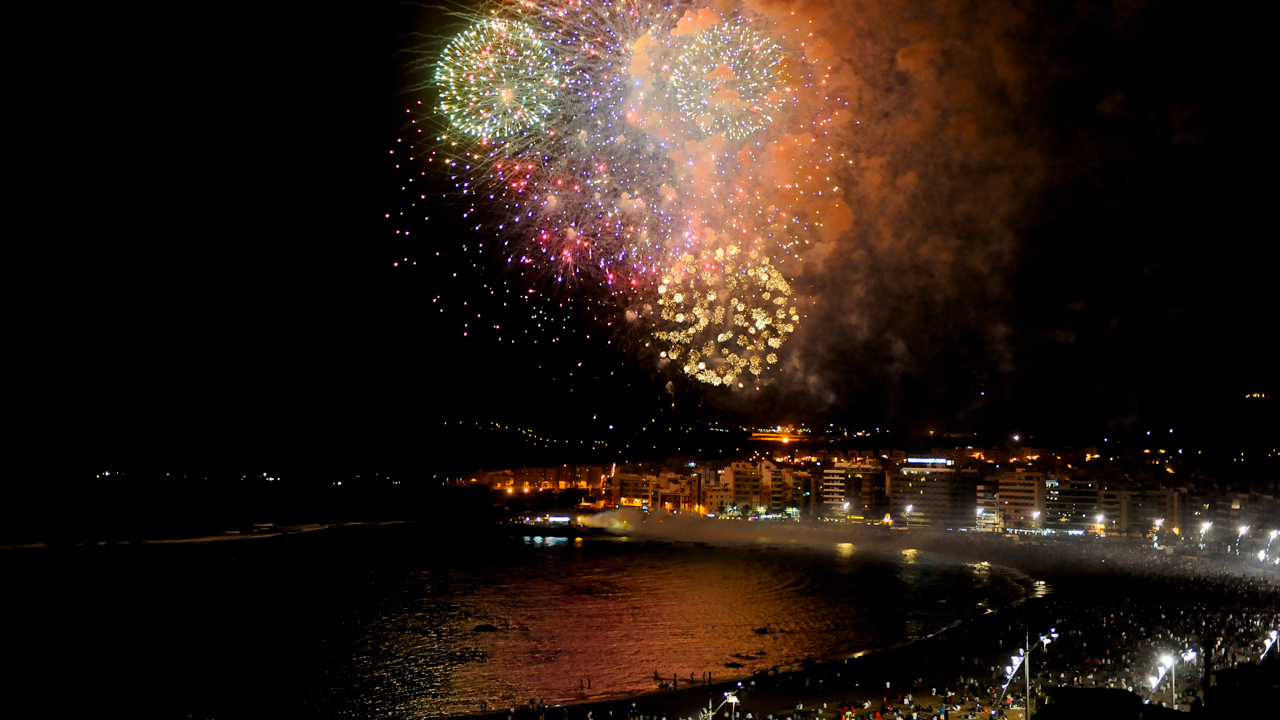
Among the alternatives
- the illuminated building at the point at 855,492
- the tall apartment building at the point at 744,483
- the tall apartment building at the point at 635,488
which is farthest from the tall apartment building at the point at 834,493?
the tall apartment building at the point at 635,488

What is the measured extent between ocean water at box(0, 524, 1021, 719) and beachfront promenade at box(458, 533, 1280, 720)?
144cm

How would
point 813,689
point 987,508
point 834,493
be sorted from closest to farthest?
point 813,689 < point 987,508 < point 834,493

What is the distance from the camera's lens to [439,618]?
1056 inches

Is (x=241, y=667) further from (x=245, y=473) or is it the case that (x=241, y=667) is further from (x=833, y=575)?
(x=245, y=473)

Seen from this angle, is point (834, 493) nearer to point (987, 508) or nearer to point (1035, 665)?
point (987, 508)

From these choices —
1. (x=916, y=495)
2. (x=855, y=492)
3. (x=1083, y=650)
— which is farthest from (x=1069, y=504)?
(x=1083, y=650)

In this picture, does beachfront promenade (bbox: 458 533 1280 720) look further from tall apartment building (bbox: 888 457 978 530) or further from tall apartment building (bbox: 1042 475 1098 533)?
tall apartment building (bbox: 888 457 978 530)

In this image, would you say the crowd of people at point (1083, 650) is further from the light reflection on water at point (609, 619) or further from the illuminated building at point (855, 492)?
the illuminated building at point (855, 492)

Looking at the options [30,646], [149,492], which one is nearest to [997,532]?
[30,646]

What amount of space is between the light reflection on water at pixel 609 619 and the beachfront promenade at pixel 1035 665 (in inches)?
59.0

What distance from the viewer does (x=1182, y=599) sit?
25.0m

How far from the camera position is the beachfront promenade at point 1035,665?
14234 mm

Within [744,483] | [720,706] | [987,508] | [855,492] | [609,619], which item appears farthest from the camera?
[744,483]

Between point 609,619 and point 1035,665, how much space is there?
12.2 m
